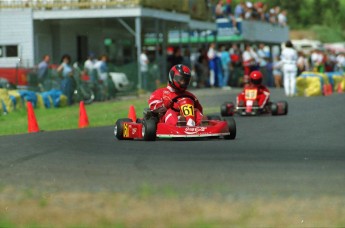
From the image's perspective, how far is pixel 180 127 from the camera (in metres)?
14.1

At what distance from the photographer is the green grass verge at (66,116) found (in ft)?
64.1

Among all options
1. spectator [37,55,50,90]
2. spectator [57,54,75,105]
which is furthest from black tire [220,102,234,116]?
spectator [37,55,50,90]

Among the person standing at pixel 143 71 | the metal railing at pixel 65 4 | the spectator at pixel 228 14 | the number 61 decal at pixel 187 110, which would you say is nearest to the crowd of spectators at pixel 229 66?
the spectator at pixel 228 14

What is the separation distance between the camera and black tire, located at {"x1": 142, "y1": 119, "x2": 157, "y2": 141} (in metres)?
14.2

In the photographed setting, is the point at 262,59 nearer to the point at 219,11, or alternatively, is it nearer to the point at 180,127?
the point at 219,11

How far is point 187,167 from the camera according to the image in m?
10.6

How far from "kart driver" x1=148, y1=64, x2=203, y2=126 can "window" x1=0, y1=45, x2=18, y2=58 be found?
2164 centimetres

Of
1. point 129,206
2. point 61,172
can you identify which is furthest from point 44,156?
point 129,206

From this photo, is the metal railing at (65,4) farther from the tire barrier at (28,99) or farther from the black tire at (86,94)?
the tire barrier at (28,99)

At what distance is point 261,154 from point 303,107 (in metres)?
12.4

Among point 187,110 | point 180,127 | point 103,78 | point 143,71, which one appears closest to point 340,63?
point 143,71

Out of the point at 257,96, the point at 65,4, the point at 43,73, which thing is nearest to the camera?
the point at 257,96

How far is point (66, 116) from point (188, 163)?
38.1ft

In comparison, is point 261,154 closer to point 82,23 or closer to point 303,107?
point 303,107
